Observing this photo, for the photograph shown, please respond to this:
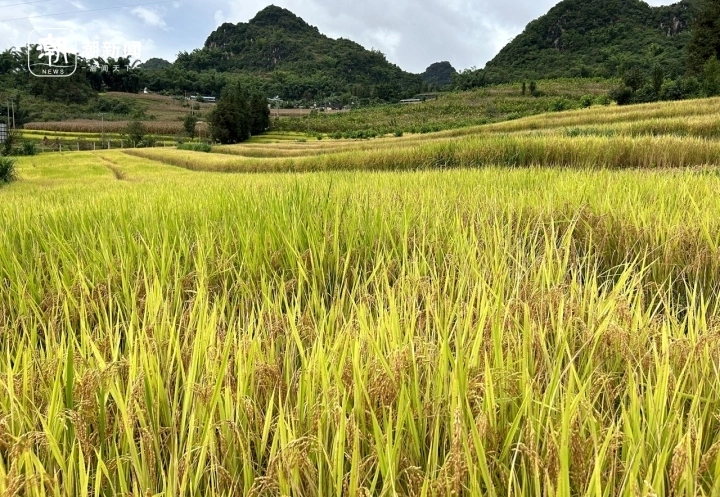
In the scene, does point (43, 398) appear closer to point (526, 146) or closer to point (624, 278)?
point (624, 278)

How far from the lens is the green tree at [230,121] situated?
58438 mm

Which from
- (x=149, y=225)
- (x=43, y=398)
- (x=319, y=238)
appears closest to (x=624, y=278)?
(x=319, y=238)

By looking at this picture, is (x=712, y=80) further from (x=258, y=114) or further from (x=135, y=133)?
(x=135, y=133)

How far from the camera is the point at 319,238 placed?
204 centimetres

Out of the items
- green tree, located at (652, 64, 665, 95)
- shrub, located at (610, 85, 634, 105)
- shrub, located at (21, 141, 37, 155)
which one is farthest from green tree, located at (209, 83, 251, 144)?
green tree, located at (652, 64, 665, 95)

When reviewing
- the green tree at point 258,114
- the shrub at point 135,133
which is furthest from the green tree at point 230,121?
the shrub at point 135,133

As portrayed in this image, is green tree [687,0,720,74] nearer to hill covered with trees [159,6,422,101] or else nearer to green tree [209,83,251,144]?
green tree [209,83,251,144]

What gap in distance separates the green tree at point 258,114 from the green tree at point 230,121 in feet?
9.38

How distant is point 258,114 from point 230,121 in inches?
262

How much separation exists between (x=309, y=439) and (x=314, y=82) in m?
132

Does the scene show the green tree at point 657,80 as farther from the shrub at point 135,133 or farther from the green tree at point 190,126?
the shrub at point 135,133

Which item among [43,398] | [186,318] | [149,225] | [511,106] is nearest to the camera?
[43,398]

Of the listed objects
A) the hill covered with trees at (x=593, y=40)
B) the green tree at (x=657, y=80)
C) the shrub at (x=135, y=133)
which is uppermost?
the hill covered with trees at (x=593, y=40)

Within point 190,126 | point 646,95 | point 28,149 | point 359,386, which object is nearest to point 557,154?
point 359,386
